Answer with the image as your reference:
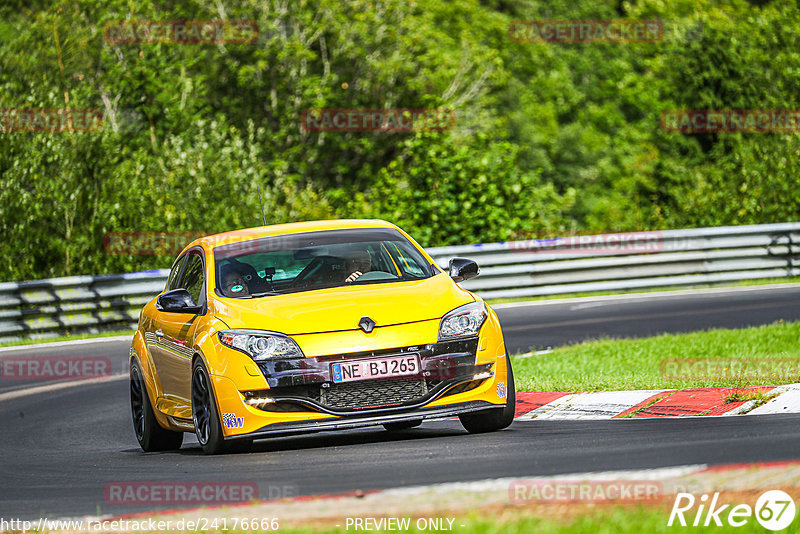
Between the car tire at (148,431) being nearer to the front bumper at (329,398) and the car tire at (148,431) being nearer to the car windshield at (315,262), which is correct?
the car windshield at (315,262)

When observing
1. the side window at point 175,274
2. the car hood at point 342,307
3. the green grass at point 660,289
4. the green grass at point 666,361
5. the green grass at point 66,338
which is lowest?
the green grass at point 66,338

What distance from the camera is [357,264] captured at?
9.11 m

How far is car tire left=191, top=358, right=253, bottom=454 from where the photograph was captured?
26.5 feet

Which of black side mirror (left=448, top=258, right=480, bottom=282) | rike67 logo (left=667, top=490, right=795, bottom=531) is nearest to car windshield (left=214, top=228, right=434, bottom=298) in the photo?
black side mirror (left=448, top=258, right=480, bottom=282)

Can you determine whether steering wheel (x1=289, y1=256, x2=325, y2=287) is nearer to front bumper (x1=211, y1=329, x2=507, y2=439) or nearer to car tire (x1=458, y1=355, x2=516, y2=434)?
front bumper (x1=211, y1=329, x2=507, y2=439)

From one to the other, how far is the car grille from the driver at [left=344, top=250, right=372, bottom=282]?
1.22 meters

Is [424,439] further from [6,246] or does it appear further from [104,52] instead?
[104,52]

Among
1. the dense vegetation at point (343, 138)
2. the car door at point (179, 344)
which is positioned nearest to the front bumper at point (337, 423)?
the car door at point (179, 344)

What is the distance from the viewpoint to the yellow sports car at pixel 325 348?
784cm

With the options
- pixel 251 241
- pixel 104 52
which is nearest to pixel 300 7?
pixel 104 52

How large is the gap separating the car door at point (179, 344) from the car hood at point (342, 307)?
0.39 m

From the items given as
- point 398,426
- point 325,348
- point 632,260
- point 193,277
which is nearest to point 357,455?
point 325,348

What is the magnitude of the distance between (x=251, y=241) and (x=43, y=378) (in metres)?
7.12

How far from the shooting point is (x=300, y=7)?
40500 millimetres
